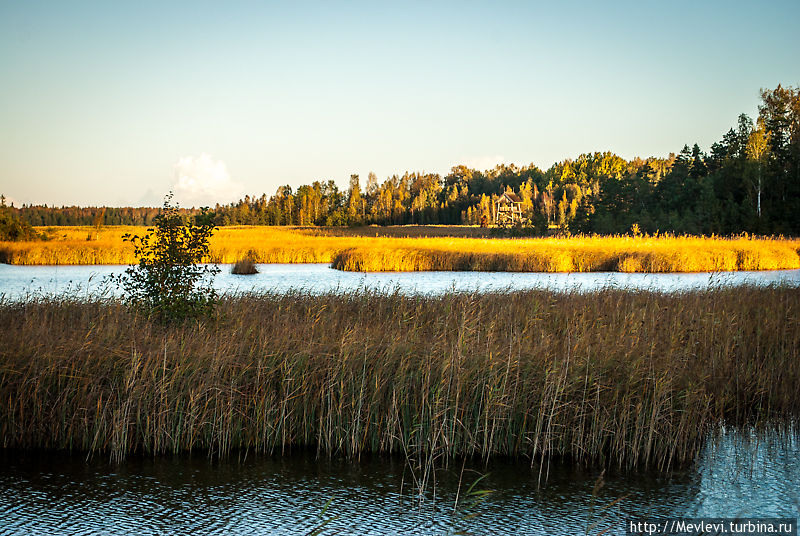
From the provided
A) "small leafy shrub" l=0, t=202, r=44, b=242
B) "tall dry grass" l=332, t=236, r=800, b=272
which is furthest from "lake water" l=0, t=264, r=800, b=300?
"small leafy shrub" l=0, t=202, r=44, b=242

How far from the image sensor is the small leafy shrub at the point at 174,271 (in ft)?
34.3

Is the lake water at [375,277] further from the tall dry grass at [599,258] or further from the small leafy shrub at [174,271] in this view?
the small leafy shrub at [174,271]

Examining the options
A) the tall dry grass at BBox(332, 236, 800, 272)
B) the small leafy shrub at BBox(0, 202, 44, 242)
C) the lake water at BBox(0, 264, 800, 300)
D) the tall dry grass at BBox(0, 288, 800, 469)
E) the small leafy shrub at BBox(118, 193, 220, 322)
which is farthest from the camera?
the small leafy shrub at BBox(0, 202, 44, 242)

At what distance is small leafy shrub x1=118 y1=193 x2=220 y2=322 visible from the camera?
10.5m

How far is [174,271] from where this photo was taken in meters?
10.7

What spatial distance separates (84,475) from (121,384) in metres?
1.16

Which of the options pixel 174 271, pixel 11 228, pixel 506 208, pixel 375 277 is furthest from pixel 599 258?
pixel 506 208

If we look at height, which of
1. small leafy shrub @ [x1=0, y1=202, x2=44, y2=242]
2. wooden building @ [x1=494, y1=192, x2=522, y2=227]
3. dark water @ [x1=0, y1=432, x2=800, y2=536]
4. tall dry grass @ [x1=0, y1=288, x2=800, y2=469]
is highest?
wooden building @ [x1=494, y1=192, x2=522, y2=227]

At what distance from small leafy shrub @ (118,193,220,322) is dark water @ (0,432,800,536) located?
3.57 metres

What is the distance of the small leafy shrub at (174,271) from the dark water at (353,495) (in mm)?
3570

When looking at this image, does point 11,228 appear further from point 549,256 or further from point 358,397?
point 358,397

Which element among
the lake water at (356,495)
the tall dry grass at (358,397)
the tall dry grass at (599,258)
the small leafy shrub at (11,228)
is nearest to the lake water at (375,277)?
the tall dry grass at (599,258)

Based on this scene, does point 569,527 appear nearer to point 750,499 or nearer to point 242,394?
point 750,499

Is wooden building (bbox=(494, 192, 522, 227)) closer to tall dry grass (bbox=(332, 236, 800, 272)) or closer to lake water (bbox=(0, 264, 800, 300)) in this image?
tall dry grass (bbox=(332, 236, 800, 272))
